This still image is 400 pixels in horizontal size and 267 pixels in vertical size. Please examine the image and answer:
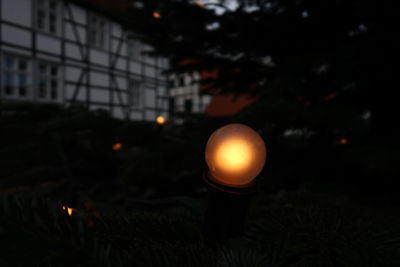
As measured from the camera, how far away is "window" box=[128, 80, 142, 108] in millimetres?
12523

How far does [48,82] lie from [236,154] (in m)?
10.4

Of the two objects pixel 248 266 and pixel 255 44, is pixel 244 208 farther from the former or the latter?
pixel 255 44

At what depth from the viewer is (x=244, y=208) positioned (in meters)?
0.52

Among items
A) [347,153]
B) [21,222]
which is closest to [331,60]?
[347,153]

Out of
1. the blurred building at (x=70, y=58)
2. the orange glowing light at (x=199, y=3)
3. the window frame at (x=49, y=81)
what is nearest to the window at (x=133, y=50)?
the blurred building at (x=70, y=58)

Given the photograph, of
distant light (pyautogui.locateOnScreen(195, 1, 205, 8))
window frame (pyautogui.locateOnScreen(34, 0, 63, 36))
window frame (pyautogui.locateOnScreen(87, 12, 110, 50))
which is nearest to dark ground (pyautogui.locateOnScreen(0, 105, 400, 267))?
distant light (pyautogui.locateOnScreen(195, 1, 205, 8))

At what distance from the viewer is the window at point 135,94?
12523 mm

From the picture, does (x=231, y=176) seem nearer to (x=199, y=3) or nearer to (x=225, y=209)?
(x=225, y=209)

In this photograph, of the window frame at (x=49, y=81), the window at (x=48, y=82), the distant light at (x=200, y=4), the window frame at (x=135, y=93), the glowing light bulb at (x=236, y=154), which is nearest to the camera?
the glowing light bulb at (x=236, y=154)

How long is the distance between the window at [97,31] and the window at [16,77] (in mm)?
2725

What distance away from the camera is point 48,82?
923cm

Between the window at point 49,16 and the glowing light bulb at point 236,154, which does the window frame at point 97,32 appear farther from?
the glowing light bulb at point 236,154

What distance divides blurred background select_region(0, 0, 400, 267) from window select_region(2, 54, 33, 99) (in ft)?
25.5

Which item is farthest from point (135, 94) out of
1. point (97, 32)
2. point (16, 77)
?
point (16, 77)
